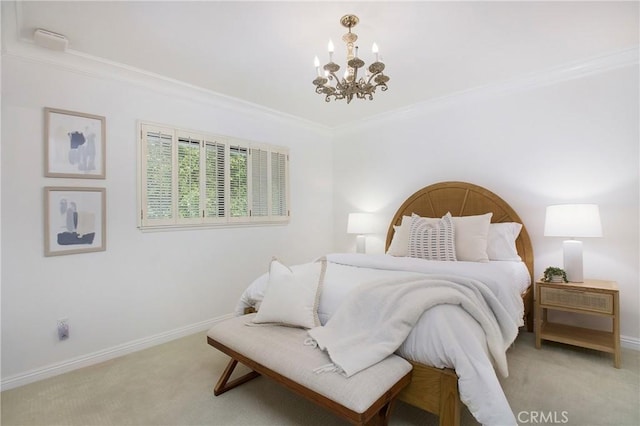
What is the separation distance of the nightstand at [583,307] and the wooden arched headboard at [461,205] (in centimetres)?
46

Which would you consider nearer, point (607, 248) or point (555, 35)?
point (555, 35)

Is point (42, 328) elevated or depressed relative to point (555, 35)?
depressed

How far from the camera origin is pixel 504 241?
9.83ft

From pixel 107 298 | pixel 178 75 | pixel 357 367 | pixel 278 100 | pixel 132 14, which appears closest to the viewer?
pixel 357 367

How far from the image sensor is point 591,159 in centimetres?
279

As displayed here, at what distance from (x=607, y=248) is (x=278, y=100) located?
134 inches

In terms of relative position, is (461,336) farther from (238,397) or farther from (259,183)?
(259,183)

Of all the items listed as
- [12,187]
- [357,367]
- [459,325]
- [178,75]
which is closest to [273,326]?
[357,367]

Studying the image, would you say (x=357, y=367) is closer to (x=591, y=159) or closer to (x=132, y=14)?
(x=132, y=14)

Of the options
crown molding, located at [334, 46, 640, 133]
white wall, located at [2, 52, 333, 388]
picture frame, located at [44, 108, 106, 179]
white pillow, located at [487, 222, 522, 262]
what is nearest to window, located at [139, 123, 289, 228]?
white wall, located at [2, 52, 333, 388]

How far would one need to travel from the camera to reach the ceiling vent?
217 centimetres

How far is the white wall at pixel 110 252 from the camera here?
88.8 inches

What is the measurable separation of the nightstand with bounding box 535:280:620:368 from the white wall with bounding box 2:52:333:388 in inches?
110

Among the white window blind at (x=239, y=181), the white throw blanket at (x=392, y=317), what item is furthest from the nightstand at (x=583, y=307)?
the white window blind at (x=239, y=181)
